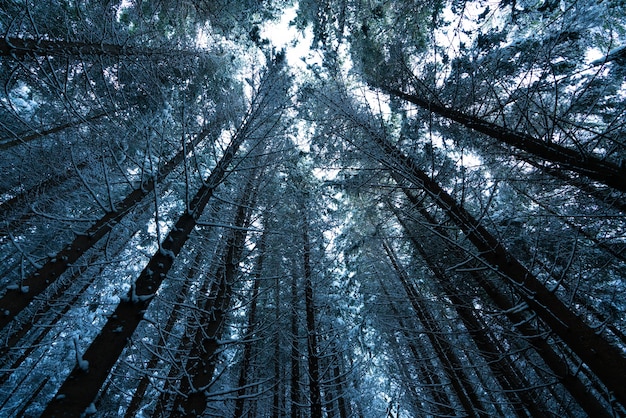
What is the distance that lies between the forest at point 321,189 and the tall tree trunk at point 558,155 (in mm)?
34

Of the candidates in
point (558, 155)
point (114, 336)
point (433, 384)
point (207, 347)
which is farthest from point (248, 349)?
point (558, 155)

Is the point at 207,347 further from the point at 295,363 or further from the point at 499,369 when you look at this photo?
the point at 499,369

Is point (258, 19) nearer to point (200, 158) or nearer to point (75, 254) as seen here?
point (200, 158)

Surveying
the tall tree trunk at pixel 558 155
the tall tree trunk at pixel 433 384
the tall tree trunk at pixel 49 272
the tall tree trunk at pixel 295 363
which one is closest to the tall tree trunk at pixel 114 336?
the tall tree trunk at pixel 49 272

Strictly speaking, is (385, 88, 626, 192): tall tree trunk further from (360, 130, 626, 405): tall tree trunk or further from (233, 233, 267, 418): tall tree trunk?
(233, 233, 267, 418): tall tree trunk

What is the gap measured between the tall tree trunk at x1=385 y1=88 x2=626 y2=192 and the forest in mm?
34

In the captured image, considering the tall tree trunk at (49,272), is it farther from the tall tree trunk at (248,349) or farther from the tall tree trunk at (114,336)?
the tall tree trunk at (248,349)

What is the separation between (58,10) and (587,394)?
14505 millimetres

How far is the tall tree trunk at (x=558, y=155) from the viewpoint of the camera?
362 centimetres

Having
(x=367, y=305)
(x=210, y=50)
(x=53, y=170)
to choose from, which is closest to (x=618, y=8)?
(x=367, y=305)

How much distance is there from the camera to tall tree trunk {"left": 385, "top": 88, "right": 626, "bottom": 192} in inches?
142

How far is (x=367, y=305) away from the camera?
9.57m

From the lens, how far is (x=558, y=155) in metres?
4.14

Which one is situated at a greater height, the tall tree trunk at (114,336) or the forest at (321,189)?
the forest at (321,189)
